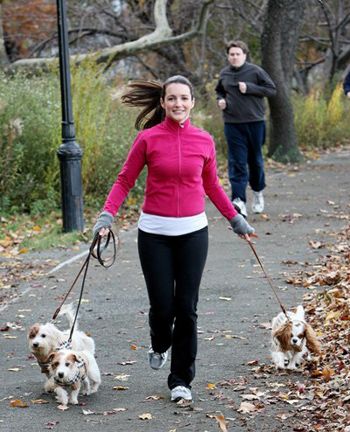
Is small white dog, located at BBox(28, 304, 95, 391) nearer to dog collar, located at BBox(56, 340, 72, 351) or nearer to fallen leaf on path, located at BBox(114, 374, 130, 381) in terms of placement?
dog collar, located at BBox(56, 340, 72, 351)

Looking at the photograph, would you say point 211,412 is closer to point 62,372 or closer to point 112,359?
point 62,372

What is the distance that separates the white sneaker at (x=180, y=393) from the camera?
6.77 m

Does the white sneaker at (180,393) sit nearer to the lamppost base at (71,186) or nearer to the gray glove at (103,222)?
the gray glove at (103,222)

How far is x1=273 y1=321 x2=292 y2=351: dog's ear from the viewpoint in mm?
7344

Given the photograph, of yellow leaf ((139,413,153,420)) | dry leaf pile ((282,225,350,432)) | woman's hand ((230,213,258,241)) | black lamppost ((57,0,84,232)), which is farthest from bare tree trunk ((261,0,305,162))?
yellow leaf ((139,413,153,420))

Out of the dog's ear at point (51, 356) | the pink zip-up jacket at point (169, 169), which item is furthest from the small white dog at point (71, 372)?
the pink zip-up jacket at point (169, 169)

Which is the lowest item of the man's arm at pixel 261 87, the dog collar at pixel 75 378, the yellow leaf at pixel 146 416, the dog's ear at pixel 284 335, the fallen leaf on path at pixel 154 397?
the fallen leaf on path at pixel 154 397

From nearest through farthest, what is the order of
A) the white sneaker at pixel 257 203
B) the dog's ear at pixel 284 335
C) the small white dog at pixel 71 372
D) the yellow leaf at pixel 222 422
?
the yellow leaf at pixel 222 422 < the small white dog at pixel 71 372 < the dog's ear at pixel 284 335 < the white sneaker at pixel 257 203

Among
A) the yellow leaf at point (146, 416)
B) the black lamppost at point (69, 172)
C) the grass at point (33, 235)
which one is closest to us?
the yellow leaf at point (146, 416)

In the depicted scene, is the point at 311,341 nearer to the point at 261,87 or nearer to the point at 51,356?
the point at 51,356

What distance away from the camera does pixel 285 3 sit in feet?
77.6

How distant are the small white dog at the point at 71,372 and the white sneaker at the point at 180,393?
57 centimetres

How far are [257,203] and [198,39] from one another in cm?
2170

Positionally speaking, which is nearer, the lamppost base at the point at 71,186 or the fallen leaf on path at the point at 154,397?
the fallen leaf on path at the point at 154,397
